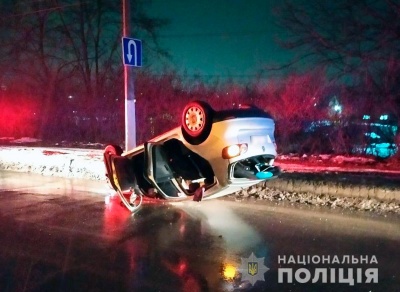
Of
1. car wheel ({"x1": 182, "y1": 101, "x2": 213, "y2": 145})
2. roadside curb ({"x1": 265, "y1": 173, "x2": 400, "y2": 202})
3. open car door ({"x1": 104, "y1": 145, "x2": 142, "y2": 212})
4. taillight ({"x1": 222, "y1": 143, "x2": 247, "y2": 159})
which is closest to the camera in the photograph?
taillight ({"x1": 222, "y1": 143, "x2": 247, "y2": 159})

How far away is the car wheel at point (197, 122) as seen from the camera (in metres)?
7.21

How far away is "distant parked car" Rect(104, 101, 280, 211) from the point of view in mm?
7160

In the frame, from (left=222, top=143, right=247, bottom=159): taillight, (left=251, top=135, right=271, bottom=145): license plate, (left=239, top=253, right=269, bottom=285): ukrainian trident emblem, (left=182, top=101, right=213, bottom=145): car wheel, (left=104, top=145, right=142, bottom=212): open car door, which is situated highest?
(left=182, top=101, right=213, bottom=145): car wheel

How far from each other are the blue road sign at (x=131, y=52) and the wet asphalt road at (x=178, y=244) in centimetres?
388

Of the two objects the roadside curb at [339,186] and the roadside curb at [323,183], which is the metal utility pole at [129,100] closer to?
Result: the roadside curb at [323,183]

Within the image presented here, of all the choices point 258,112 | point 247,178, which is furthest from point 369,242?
point 258,112

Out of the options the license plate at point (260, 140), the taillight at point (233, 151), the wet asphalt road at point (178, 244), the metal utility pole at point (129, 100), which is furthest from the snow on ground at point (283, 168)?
the taillight at point (233, 151)

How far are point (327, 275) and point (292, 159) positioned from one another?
9.15 m

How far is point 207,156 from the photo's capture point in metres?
7.35

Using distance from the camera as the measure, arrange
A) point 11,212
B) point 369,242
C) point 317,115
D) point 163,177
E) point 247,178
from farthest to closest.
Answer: point 317,115 → point 11,212 → point 163,177 → point 247,178 → point 369,242

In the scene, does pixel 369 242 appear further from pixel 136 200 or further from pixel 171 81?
pixel 171 81

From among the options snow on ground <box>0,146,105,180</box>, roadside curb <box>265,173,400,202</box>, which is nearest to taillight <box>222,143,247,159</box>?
roadside curb <box>265,173,400,202</box>

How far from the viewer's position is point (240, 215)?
8.30 metres

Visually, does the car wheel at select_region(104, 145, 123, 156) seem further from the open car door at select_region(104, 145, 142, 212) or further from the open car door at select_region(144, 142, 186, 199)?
the open car door at select_region(144, 142, 186, 199)
